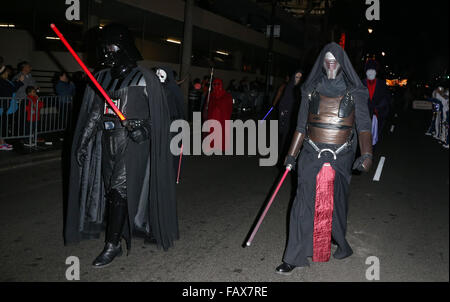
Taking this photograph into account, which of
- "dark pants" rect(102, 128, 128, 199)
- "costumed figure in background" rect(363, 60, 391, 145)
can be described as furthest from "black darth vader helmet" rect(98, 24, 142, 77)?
"costumed figure in background" rect(363, 60, 391, 145)

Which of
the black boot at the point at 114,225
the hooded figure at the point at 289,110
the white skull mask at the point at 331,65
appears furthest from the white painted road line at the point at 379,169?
the black boot at the point at 114,225

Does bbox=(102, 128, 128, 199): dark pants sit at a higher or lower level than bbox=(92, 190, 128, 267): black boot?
higher

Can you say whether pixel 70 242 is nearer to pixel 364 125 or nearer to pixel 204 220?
pixel 204 220

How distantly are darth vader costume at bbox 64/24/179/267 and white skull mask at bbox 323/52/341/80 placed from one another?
1.44 metres

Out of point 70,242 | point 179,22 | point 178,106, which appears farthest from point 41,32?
point 70,242

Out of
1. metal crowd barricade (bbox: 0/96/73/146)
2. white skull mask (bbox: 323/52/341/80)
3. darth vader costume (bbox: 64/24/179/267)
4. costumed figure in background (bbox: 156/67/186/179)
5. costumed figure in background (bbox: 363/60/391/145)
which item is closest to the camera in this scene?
white skull mask (bbox: 323/52/341/80)

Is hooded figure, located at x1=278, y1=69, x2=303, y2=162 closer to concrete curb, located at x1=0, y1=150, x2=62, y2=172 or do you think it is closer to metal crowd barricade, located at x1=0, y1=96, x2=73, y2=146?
concrete curb, located at x1=0, y1=150, x2=62, y2=172

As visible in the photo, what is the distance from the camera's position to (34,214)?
543 cm

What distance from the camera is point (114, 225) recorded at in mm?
3977

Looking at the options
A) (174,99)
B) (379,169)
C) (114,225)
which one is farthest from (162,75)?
(379,169)

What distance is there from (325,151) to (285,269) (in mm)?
1070

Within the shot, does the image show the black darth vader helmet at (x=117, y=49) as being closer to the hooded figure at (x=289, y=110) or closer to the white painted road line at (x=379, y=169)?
the hooded figure at (x=289, y=110)

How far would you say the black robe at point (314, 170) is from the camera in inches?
149

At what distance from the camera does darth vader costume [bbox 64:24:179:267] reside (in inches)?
152
